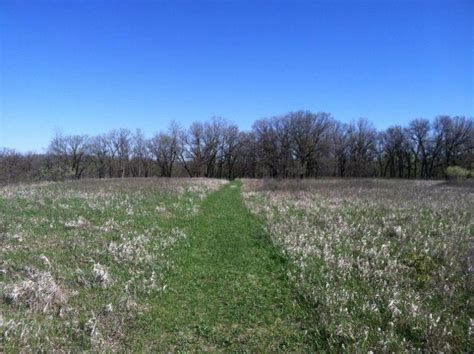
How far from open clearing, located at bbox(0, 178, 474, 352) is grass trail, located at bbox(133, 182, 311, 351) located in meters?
0.04

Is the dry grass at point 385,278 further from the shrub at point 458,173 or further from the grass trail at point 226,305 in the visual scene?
the shrub at point 458,173

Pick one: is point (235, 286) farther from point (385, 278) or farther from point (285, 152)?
point (285, 152)

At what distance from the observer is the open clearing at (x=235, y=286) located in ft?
20.8

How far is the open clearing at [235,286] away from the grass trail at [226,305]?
36 millimetres

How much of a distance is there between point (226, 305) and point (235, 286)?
3.66 feet

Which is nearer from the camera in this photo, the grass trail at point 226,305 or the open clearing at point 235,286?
the open clearing at point 235,286

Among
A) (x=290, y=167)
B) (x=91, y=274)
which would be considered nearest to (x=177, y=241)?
(x=91, y=274)

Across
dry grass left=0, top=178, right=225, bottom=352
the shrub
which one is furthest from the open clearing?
the shrub

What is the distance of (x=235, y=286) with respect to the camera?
9.11 metres

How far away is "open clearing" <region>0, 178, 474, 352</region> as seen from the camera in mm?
6340

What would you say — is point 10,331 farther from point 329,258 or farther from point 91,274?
point 329,258

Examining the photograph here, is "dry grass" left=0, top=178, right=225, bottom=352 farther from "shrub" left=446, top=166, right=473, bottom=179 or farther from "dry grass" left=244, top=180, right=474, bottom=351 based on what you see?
"shrub" left=446, top=166, right=473, bottom=179

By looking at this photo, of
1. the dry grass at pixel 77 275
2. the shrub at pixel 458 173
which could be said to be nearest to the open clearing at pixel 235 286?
the dry grass at pixel 77 275

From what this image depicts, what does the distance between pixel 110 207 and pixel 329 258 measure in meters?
13.8
